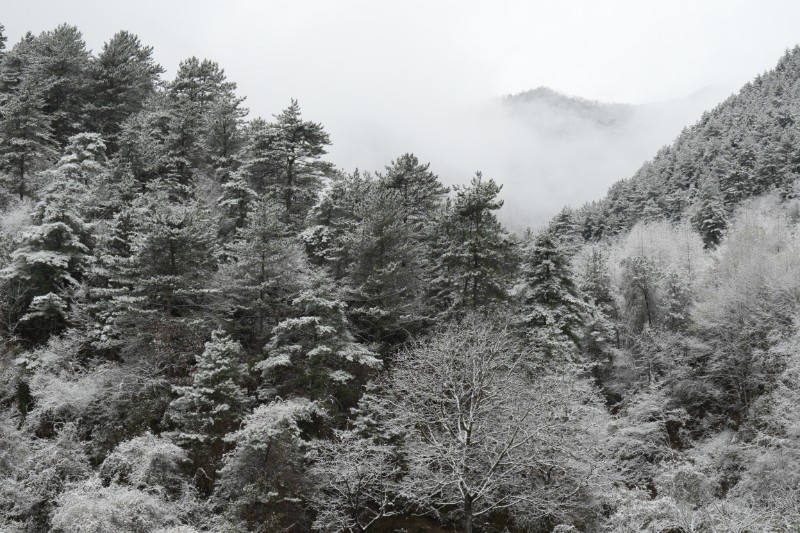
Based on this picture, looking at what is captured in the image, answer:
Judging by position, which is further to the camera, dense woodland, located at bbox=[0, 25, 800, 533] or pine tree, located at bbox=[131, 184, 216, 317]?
pine tree, located at bbox=[131, 184, 216, 317]

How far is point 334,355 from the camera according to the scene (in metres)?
21.8

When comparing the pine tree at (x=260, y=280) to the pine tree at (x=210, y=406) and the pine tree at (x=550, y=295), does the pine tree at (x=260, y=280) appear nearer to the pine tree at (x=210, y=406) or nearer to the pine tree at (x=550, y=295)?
the pine tree at (x=210, y=406)

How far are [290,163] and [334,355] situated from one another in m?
17.9

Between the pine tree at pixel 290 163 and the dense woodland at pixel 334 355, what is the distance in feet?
0.74

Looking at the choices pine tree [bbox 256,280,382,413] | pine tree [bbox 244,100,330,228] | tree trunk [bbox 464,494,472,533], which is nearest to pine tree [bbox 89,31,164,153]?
pine tree [bbox 244,100,330,228]

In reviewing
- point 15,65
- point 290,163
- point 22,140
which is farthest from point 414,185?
point 15,65

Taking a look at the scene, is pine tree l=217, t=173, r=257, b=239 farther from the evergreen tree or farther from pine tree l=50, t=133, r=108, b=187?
the evergreen tree

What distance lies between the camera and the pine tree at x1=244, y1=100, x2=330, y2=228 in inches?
1336

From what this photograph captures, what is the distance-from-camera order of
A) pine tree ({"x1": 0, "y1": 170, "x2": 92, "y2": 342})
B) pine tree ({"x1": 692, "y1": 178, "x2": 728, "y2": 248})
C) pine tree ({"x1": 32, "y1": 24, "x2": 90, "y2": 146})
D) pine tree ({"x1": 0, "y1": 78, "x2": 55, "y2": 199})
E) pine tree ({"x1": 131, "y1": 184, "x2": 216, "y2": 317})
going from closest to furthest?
pine tree ({"x1": 131, "y1": 184, "x2": 216, "y2": 317}), pine tree ({"x1": 0, "y1": 170, "x2": 92, "y2": 342}), pine tree ({"x1": 0, "y1": 78, "x2": 55, "y2": 199}), pine tree ({"x1": 32, "y1": 24, "x2": 90, "y2": 146}), pine tree ({"x1": 692, "y1": 178, "x2": 728, "y2": 248})

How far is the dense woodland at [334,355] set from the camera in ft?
55.0

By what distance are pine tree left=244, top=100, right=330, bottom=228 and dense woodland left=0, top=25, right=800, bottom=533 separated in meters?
0.22

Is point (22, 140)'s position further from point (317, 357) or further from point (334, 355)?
point (334, 355)

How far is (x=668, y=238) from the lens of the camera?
55.0m

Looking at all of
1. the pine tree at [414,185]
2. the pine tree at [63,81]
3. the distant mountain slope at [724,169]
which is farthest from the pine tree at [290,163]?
the distant mountain slope at [724,169]
